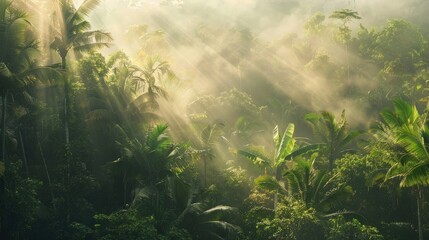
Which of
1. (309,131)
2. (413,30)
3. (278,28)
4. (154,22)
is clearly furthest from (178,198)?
(278,28)

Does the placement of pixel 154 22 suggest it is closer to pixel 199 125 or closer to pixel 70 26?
pixel 199 125

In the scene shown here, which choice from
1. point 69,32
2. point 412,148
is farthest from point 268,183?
point 69,32

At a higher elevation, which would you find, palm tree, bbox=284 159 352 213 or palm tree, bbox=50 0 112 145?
palm tree, bbox=50 0 112 145

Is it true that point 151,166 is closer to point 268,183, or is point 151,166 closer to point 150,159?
point 150,159

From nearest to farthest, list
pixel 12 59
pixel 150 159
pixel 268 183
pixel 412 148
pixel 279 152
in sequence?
pixel 412 148 < pixel 12 59 < pixel 150 159 < pixel 268 183 < pixel 279 152

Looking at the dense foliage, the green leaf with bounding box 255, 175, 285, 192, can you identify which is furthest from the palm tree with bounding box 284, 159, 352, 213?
the green leaf with bounding box 255, 175, 285, 192

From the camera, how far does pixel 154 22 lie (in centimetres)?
6519

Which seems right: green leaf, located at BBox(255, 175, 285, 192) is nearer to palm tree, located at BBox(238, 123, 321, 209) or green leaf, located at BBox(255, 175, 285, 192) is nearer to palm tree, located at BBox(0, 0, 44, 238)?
palm tree, located at BBox(238, 123, 321, 209)

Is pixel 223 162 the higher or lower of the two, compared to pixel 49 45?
lower

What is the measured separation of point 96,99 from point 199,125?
571 cm

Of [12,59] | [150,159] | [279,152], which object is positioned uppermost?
[12,59]

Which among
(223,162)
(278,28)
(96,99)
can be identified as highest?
(278,28)

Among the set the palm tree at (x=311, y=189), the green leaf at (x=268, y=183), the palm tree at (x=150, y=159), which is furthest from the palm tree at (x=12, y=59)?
the palm tree at (x=311, y=189)

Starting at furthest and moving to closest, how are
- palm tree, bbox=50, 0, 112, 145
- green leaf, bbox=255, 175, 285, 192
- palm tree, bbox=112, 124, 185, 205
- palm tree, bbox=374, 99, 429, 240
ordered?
palm tree, bbox=50, 0, 112, 145 < green leaf, bbox=255, 175, 285, 192 < palm tree, bbox=112, 124, 185, 205 < palm tree, bbox=374, 99, 429, 240
